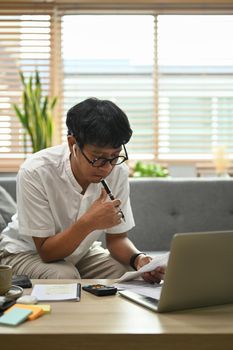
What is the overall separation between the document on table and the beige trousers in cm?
33

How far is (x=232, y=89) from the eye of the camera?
4758mm

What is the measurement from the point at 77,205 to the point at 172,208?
108 cm

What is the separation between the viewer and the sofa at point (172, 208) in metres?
3.12

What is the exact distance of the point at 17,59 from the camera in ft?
15.3

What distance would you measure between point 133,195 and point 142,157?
5.14 ft

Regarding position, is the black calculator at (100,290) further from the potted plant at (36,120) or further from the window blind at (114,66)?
the window blind at (114,66)

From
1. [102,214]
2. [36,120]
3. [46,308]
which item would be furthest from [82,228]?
[36,120]

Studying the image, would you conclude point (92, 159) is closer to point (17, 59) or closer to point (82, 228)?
point (82, 228)

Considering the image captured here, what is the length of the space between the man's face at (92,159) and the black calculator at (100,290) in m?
0.47

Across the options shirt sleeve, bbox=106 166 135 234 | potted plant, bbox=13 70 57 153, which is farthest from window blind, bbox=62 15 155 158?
shirt sleeve, bbox=106 166 135 234

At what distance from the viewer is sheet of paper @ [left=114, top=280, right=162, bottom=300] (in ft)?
5.19

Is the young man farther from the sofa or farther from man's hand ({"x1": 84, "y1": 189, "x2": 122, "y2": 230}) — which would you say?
the sofa

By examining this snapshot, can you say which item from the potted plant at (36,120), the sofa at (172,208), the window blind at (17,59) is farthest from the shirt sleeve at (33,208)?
the window blind at (17,59)

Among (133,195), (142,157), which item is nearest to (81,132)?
(133,195)
